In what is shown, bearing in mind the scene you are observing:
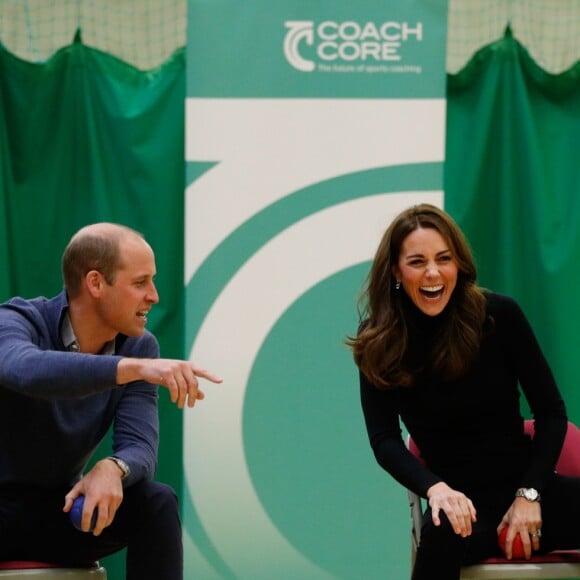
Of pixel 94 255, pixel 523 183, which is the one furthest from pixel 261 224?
pixel 94 255

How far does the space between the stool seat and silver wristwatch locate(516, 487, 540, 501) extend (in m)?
1.11

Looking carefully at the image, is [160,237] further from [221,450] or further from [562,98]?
[562,98]

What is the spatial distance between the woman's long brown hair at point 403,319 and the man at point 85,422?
626mm

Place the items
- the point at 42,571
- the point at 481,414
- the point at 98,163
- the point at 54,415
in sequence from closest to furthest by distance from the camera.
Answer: the point at 42,571 < the point at 54,415 < the point at 481,414 < the point at 98,163

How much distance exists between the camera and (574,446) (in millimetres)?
2893

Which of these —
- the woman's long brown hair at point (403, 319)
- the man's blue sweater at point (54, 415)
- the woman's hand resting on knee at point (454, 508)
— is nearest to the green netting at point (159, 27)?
the woman's long brown hair at point (403, 319)

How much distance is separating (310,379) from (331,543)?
27.8 inches

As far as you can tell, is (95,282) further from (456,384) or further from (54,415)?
(456,384)

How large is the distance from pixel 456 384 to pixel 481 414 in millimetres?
109

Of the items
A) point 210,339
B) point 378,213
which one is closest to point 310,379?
point 210,339

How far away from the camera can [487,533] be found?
2570mm

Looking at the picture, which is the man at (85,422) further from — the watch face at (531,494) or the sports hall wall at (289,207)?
the sports hall wall at (289,207)

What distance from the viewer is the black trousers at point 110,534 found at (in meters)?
2.41

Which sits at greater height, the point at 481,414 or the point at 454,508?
the point at 481,414
